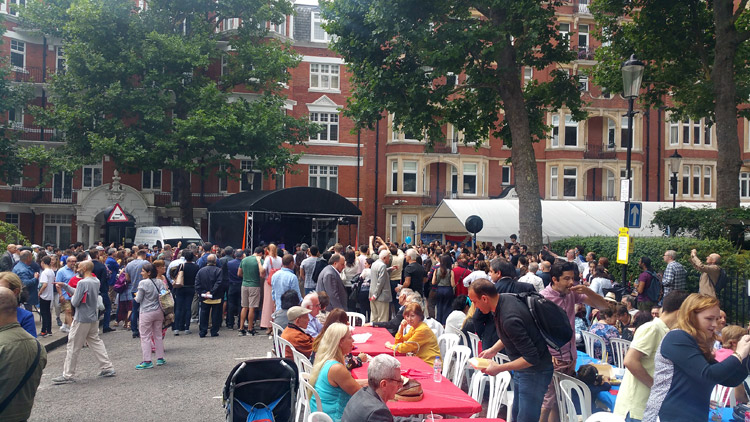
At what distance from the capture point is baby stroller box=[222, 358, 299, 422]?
5.69m

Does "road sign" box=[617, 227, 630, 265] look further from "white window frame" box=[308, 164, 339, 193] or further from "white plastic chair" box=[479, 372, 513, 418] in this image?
"white window frame" box=[308, 164, 339, 193]

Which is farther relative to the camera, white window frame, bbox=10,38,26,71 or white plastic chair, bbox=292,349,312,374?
white window frame, bbox=10,38,26,71

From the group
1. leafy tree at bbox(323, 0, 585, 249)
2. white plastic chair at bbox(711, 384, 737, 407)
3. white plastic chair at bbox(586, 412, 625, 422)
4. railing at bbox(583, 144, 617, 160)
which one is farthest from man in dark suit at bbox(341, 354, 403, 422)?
railing at bbox(583, 144, 617, 160)

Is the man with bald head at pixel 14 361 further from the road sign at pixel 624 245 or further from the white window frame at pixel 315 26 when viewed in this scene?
the white window frame at pixel 315 26

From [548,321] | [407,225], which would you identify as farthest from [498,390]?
[407,225]

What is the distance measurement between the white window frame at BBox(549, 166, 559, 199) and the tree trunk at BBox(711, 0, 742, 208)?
21.4 m

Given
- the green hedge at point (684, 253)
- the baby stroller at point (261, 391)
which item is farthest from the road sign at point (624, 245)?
the baby stroller at point (261, 391)

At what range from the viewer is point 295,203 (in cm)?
2605

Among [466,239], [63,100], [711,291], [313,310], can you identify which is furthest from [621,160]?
[313,310]

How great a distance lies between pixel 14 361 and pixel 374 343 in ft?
16.7

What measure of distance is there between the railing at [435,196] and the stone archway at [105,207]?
15.4 metres

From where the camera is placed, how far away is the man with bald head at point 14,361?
177 inches

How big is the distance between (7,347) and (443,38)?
15085mm

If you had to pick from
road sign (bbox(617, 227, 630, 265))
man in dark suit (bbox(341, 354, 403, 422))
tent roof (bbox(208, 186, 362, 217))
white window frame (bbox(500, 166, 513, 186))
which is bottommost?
man in dark suit (bbox(341, 354, 403, 422))
